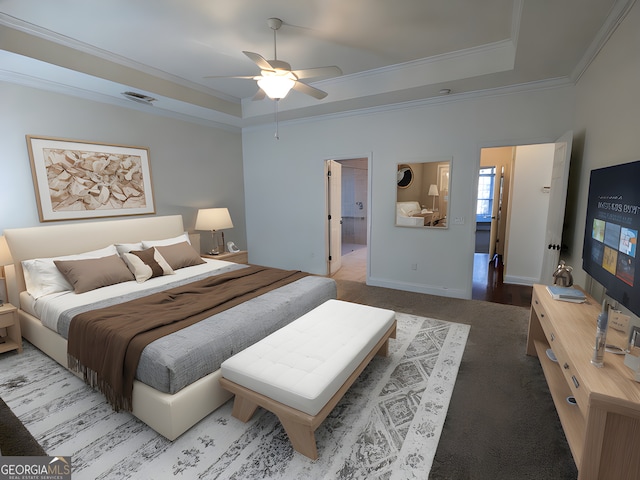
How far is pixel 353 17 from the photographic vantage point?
8.54 ft

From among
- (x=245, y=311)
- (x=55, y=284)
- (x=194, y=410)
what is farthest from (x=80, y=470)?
(x=55, y=284)

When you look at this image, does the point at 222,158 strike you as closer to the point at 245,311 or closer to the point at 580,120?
the point at 245,311

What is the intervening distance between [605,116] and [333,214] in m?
3.65

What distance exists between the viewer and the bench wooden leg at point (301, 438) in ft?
5.31

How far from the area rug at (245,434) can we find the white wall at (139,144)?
1865mm

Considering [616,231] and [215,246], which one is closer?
[616,231]

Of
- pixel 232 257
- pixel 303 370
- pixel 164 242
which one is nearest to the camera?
pixel 303 370

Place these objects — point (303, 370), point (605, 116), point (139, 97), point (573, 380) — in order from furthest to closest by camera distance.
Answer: point (139, 97)
point (605, 116)
point (303, 370)
point (573, 380)

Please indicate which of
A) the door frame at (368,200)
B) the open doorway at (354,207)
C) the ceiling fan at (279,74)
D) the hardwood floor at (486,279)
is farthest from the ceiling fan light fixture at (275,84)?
the open doorway at (354,207)

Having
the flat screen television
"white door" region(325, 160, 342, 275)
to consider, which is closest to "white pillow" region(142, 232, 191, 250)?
"white door" region(325, 160, 342, 275)

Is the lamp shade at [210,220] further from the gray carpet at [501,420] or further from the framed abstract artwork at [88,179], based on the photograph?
the gray carpet at [501,420]

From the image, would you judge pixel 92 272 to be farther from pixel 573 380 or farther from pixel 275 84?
pixel 573 380

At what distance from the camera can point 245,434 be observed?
1.83 m

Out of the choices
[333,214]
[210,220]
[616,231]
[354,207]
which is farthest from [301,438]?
[354,207]
